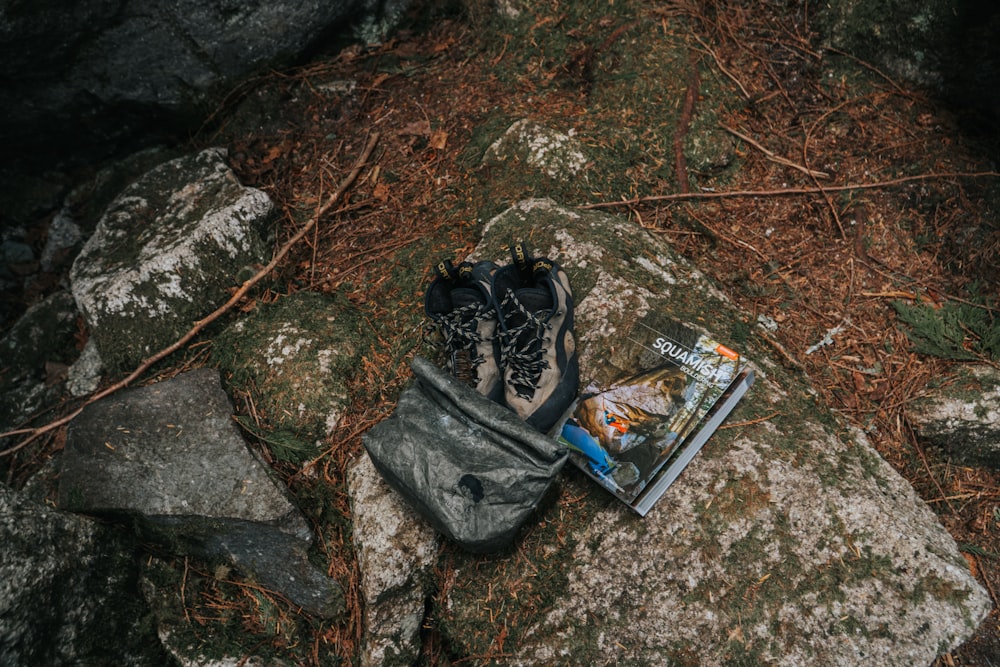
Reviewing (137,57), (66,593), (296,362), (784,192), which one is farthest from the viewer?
(137,57)

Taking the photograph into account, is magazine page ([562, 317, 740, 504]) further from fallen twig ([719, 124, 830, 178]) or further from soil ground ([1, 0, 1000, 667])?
fallen twig ([719, 124, 830, 178])

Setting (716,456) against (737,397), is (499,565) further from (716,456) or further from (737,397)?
(737,397)

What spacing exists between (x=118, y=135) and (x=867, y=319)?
206 inches

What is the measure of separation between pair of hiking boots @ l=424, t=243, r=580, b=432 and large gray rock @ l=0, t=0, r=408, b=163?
2521 millimetres

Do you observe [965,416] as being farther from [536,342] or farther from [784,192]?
[536,342]

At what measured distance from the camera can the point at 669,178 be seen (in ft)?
12.9

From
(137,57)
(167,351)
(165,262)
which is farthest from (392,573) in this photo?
(137,57)

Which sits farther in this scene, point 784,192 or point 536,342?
point 784,192

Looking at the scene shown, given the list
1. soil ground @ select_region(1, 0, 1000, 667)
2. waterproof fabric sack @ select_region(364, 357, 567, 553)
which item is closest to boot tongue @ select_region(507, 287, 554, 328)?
waterproof fabric sack @ select_region(364, 357, 567, 553)

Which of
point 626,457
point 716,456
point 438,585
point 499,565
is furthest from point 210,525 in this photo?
point 716,456

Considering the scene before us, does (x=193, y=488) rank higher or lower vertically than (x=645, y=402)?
lower

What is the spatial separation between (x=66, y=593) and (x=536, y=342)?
8.13ft

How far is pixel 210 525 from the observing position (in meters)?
3.02

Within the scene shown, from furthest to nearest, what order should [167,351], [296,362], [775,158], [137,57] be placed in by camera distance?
[137,57] < [775,158] < [167,351] < [296,362]
